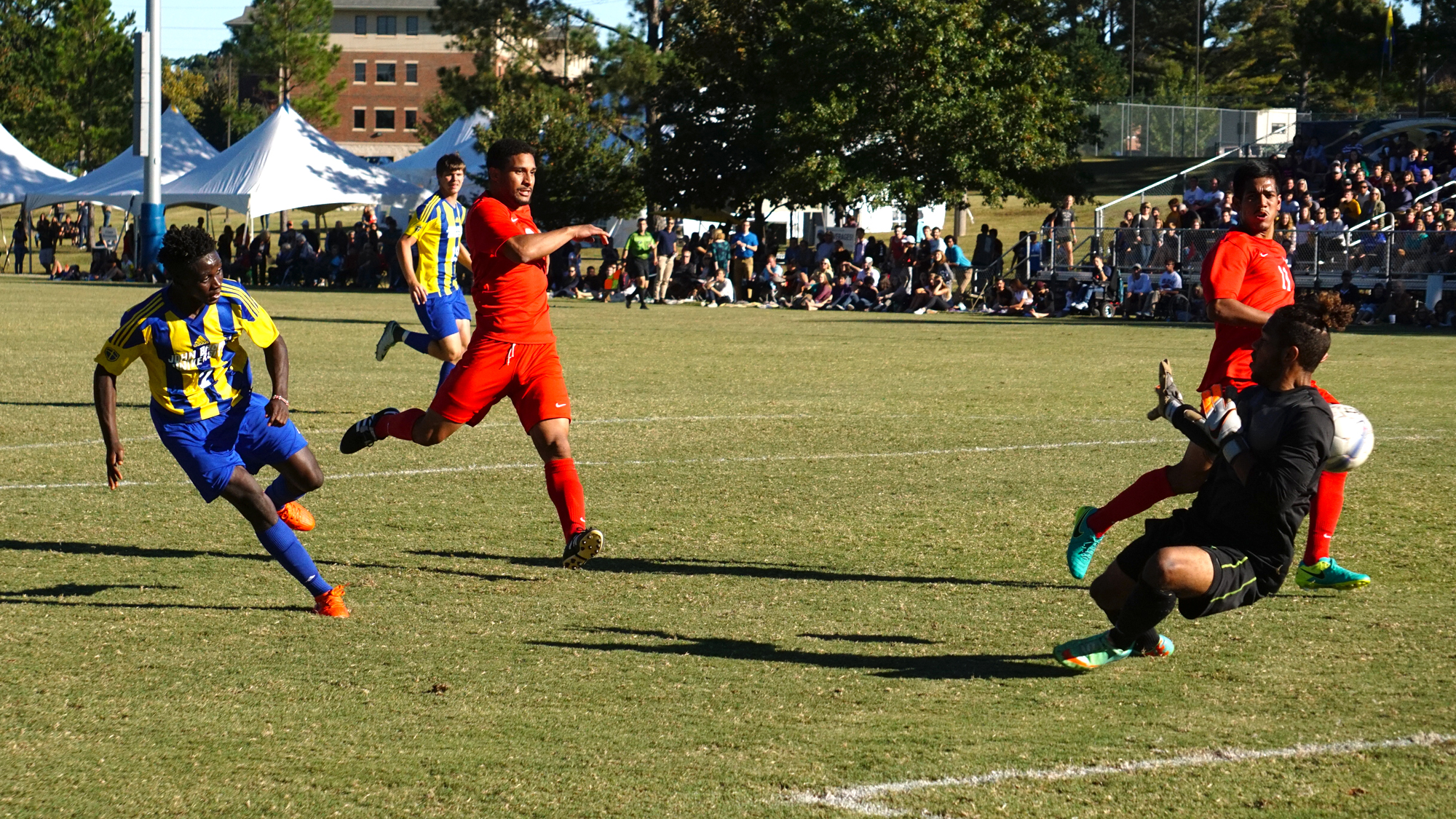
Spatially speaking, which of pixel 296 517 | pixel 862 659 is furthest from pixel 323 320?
pixel 862 659

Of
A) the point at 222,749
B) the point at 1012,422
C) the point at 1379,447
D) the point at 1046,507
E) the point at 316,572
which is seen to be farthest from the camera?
the point at 1012,422

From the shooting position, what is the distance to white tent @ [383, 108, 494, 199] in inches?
1831

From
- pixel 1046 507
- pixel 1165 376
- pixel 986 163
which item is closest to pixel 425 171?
pixel 986 163

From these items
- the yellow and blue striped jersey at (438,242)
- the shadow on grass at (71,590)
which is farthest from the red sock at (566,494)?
the yellow and blue striped jersey at (438,242)

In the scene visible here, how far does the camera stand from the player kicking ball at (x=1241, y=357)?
272 inches

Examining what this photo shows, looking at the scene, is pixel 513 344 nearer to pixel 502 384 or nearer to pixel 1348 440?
pixel 502 384

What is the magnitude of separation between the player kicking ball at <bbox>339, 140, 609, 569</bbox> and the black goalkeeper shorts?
287cm

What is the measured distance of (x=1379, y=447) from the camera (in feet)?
38.0

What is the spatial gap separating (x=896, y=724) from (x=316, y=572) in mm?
2663

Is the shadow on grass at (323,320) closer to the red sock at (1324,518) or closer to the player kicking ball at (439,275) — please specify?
the player kicking ball at (439,275)

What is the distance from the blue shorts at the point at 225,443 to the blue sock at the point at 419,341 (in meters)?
5.59

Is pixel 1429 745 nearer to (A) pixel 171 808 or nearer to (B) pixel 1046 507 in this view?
(A) pixel 171 808

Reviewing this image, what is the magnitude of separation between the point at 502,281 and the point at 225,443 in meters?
1.66

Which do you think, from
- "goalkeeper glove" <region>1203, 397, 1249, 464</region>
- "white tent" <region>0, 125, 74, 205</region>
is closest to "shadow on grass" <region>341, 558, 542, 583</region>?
"goalkeeper glove" <region>1203, 397, 1249, 464</region>
